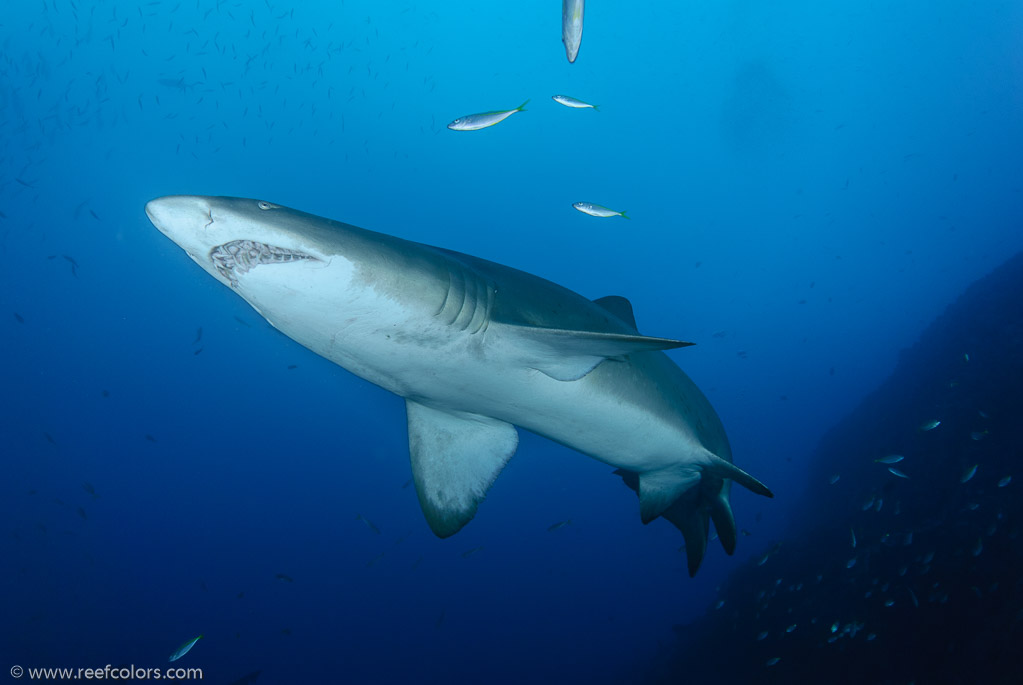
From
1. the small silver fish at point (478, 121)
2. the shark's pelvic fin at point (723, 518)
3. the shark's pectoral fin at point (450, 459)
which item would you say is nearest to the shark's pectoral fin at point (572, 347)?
the shark's pectoral fin at point (450, 459)

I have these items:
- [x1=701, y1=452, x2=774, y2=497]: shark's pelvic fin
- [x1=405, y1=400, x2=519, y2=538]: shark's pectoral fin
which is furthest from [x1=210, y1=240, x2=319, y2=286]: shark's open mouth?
[x1=701, y1=452, x2=774, y2=497]: shark's pelvic fin

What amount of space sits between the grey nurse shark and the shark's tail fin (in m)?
0.02

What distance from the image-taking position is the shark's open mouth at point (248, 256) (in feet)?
6.01

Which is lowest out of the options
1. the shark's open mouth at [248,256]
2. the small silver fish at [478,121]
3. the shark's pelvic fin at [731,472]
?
the shark's pelvic fin at [731,472]

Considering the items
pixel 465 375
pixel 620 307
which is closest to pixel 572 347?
pixel 465 375

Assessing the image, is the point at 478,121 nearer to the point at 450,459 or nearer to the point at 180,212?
the point at 450,459

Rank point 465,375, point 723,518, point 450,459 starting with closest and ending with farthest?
point 465,375 < point 450,459 < point 723,518

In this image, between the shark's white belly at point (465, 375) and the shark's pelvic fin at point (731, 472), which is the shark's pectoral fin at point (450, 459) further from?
the shark's pelvic fin at point (731, 472)

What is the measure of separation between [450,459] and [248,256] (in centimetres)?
199

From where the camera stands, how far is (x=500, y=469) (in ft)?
11.4

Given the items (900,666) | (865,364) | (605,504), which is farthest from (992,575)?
(865,364)

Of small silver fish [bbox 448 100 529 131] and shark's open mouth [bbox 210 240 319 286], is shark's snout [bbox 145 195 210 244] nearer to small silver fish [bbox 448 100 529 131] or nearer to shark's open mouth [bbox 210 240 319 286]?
shark's open mouth [bbox 210 240 319 286]

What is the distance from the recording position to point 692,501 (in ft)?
13.7

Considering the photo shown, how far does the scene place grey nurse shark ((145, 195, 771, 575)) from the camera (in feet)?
6.18
